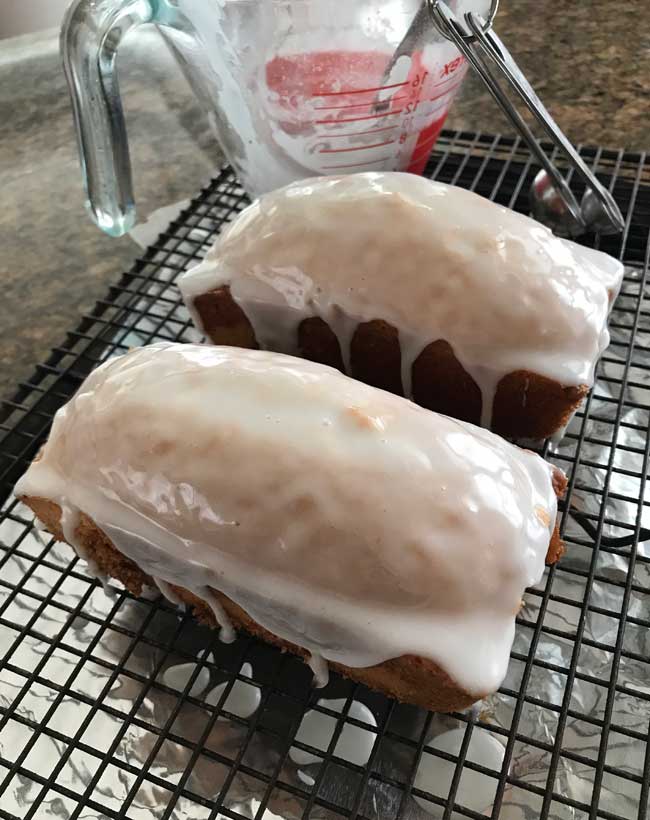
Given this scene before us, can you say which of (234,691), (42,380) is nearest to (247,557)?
(234,691)

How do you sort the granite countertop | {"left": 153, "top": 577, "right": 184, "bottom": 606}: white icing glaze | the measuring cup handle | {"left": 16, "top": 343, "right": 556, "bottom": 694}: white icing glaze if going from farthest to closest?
the granite countertop → the measuring cup handle → {"left": 153, "top": 577, "right": 184, "bottom": 606}: white icing glaze → {"left": 16, "top": 343, "right": 556, "bottom": 694}: white icing glaze

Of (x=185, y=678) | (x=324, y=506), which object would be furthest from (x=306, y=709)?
(x=324, y=506)

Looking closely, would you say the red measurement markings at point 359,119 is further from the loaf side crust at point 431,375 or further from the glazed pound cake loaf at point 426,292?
the loaf side crust at point 431,375

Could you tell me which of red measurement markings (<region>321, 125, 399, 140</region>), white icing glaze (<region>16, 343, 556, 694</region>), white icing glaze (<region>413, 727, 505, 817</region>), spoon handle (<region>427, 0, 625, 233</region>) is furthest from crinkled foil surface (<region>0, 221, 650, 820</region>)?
red measurement markings (<region>321, 125, 399, 140</region>)

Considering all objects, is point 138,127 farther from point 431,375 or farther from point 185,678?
point 185,678

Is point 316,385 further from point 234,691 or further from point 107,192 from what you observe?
point 107,192

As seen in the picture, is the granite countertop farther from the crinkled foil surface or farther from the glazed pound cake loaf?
the crinkled foil surface

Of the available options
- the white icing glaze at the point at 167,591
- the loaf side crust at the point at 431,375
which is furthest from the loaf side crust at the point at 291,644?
the loaf side crust at the point at 431,375
